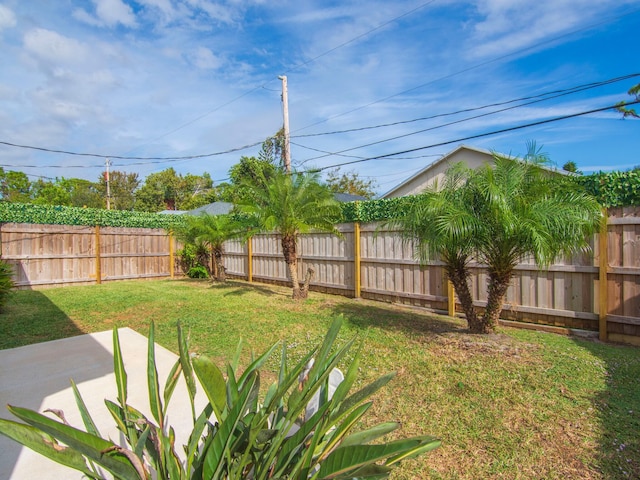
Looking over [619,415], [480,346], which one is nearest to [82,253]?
[480,346]

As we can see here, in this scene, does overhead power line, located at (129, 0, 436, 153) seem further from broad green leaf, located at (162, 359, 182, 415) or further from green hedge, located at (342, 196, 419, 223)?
broad green leaf, located at (162, 359, 182, 415)

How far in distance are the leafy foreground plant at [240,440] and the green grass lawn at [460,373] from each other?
1497mm

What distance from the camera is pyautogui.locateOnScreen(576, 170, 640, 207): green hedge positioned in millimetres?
4750

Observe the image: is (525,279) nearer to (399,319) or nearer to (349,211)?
(399,319)

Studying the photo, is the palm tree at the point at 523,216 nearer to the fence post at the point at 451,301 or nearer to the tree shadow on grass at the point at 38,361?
the fence post at the point at 451,301

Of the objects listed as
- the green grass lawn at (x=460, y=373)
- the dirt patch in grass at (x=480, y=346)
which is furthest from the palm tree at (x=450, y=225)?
the green grass lawn at (x=460, y=373)

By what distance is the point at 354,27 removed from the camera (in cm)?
980

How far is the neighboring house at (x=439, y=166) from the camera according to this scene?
14.5 m

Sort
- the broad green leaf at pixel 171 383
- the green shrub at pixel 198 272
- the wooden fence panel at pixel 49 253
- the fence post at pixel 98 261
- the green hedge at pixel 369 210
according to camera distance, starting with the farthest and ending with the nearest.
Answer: the green shrub at pixel 198 272, the fence post at pixel 98 261, the wooden fence panel at pixel 49 253, the green hedge at pixel 369 210, the broad green leaf at pixel 171 383

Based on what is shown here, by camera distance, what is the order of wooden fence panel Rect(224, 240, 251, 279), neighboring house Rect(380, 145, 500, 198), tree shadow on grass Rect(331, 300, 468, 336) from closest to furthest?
tree shadow on grass Rect(331, 300, 468, 336) < wooden fence panel Rect(224, 240, 251, 279) < neighboring house Rect(380, 145, 500, 198)

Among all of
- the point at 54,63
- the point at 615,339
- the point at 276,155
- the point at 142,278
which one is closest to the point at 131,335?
the point at 615,339

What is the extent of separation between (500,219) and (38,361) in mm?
5461

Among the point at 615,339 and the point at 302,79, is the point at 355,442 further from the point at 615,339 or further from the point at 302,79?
the point at 302,79

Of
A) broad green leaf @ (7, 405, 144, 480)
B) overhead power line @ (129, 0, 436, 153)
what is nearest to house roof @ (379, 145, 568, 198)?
overhead power line @ (129, 0, 436, 153)
